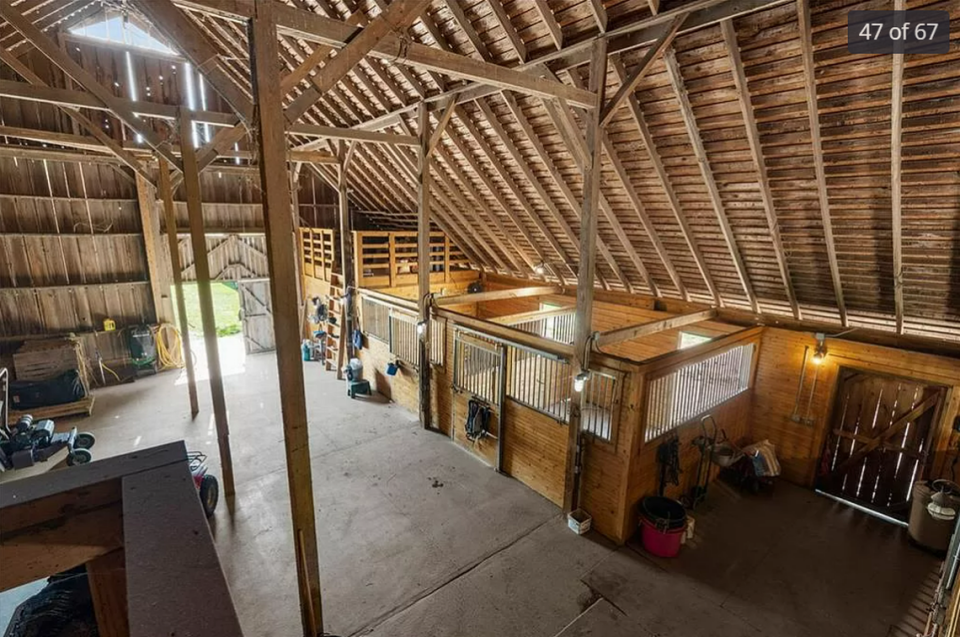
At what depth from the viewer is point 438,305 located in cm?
748

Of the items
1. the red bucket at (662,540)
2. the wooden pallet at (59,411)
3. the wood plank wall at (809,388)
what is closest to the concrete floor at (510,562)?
the red bucket at (662,540)

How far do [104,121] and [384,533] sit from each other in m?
9.94

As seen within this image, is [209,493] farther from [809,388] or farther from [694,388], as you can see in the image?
[809,388]

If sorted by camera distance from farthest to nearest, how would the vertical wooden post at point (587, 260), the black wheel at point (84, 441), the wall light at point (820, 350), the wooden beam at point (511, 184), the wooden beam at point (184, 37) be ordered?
the black wheel at point (84, 441) → the wooden beam at point (511, 184) → the wall light at point (820, 350) → the vertical wooden post at point (587, 260) → the wooden beam at point (184, 37)

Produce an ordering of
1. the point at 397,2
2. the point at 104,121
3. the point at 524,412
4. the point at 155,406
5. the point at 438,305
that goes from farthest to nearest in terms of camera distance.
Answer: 1. the point at 104,121
2. the point at 155,406
3. the point at 438,305
4. the point at 524,412
5. the point at 397,2

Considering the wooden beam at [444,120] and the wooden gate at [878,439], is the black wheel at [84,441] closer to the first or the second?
the wooden beam at [444,120]

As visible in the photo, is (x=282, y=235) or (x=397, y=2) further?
(x=397, y=2)

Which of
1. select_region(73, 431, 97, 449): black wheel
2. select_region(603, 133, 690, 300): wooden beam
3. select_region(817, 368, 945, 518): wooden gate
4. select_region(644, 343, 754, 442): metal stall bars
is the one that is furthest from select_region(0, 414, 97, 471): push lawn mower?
select_region(817, 368, 945, 518): wooden gate

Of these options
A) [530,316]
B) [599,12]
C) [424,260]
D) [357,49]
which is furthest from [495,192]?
[357,49]

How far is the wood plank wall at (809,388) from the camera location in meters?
5.56

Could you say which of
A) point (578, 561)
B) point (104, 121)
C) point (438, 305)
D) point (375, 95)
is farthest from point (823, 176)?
point (104, 121)

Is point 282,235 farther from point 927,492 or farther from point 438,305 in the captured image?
point 927,492

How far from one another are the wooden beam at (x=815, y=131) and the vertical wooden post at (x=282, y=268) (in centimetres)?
375

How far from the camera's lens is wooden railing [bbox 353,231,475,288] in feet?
31.4
